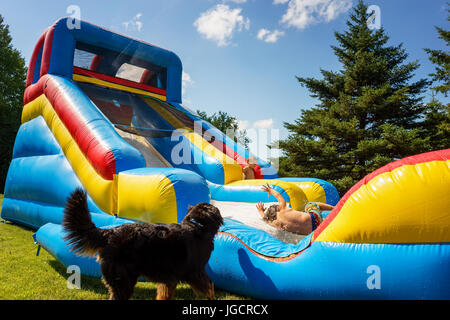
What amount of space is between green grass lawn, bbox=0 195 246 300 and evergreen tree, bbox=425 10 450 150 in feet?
36.9

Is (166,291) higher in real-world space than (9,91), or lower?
lower

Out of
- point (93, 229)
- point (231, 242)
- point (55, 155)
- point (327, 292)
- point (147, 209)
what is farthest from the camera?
point (55, 155)

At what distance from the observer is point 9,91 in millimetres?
17453

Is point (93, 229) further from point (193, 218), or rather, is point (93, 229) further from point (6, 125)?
point (6, 125)

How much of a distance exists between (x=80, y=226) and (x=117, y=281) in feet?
1.13

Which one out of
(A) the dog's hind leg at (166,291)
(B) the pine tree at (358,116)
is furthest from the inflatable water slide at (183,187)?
(B) the pine tree at (358,116)

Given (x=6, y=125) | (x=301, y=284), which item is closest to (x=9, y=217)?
(x=301, y=284)

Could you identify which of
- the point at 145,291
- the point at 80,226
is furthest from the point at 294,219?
the point at 80,226

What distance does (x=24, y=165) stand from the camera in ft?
16.5

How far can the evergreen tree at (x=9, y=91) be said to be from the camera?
15133 millimetres

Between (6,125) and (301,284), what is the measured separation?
18.4 metres

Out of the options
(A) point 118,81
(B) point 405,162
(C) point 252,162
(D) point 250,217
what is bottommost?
(D) point 250,217

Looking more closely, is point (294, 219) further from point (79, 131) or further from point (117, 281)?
point (79, 131)
